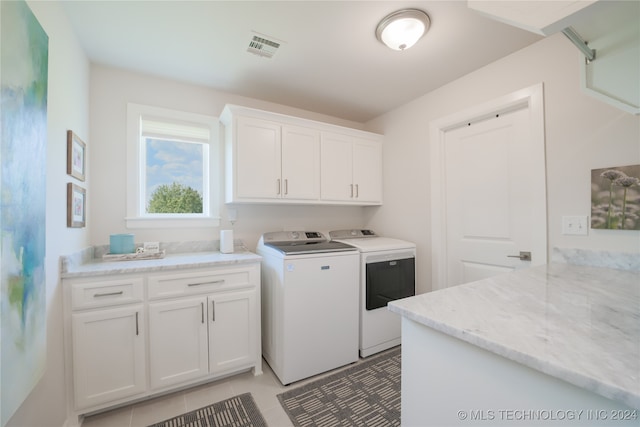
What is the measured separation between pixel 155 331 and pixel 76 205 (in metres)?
0.98

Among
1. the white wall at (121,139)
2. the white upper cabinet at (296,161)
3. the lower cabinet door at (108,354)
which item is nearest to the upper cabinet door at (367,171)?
the white upper cabinet at (296,161)

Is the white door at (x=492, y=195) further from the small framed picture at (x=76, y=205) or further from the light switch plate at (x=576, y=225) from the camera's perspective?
the small framed picture at (x=76, y=205)

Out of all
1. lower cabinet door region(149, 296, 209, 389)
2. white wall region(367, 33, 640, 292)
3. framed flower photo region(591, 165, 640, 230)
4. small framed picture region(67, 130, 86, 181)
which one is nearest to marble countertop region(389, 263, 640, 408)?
framed flower photo region(591, 165, 640, 230)

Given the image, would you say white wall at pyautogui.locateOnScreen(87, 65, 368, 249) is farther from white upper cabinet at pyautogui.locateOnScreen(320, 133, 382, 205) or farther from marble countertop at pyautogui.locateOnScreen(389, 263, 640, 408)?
marble countertop at pyautogui.locateOnScreen(389, 263, 640, 408)

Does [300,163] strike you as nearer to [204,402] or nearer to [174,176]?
[174,176]

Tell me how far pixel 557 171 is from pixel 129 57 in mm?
3220

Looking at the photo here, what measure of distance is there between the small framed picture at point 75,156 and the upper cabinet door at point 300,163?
1.46 m

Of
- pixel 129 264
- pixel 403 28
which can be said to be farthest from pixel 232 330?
pixel 403 28

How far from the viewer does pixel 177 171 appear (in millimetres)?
2453

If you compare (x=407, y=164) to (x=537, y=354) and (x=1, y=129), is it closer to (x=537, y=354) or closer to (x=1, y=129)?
(x=537, y=354)

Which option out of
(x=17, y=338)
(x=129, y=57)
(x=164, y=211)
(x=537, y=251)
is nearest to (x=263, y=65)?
(x=129, y=57)

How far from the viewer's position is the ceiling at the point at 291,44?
5.07ft

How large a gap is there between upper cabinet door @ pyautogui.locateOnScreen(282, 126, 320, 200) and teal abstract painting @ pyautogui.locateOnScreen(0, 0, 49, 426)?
1.57m

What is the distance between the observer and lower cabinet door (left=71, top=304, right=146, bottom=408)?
1.55m
